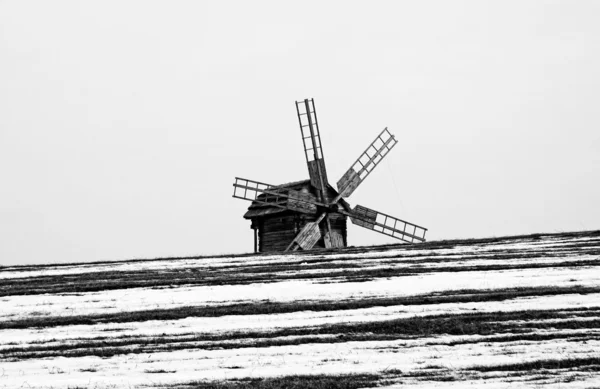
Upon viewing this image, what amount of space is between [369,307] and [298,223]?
20.9m

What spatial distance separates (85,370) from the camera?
38.6ft

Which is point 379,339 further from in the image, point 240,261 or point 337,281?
point 240,261

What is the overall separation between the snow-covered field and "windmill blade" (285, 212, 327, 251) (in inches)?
459

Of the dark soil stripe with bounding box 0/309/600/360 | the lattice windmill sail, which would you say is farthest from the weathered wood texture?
the dark soil stripe with bounding box 0/309/600/360

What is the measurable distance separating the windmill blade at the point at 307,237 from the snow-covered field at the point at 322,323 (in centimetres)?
1165

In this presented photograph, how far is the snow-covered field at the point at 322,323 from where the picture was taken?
10.9 metres

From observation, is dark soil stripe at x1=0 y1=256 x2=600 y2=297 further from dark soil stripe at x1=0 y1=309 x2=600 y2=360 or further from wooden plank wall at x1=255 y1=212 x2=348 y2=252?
wooden plank wall at x1=255 y1=212 x2=348 y2=252

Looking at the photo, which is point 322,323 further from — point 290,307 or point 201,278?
point 201,278

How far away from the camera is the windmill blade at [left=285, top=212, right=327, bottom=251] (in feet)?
113

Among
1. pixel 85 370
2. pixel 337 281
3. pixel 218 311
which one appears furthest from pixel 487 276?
pixel 85 370

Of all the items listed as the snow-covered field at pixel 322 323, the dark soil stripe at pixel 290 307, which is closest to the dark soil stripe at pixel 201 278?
the snow-covered field at pixel 322 323

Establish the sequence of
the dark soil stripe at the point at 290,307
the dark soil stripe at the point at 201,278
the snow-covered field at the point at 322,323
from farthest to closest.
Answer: the dark soil stripe at the point at 201,278
the dark soil stripe at the point at 290,307
the snow-covered field at the point at 322,323

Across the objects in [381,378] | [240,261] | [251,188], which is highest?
[251,188]

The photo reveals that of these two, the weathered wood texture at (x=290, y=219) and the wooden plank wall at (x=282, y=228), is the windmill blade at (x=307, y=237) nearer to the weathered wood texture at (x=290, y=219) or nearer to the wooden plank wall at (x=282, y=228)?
the weathered wood texture at (x=290, y=219)
